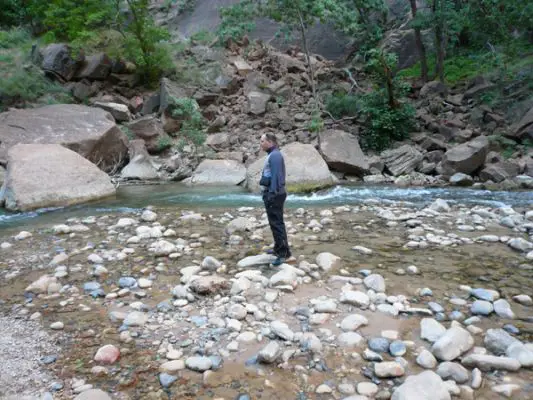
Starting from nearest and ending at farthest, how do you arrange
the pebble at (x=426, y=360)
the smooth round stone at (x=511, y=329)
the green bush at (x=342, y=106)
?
1. the pebble at (x=426, y=360)
2. the smooth round stone at (x=511, y=329)
3. the green bush at (x=342, y=106)

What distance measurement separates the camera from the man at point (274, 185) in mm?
4844

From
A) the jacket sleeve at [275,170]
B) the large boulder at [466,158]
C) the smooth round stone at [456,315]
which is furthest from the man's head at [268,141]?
the large boulder at [466,158]

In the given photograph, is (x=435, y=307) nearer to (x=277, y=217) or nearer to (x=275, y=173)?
(x=277, y=217)

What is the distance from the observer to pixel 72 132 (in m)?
11.1

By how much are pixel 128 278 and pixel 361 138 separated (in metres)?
10.7

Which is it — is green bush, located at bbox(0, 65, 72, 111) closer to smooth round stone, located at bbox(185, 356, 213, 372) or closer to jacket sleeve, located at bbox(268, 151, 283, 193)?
jacket sleeve, located at bbox(268, 151, 283, 193)

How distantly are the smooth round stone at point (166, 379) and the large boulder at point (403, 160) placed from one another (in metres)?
9.89

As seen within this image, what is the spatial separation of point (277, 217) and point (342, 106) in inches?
420

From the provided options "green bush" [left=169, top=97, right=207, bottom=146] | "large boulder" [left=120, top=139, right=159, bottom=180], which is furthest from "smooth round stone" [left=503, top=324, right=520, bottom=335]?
"green bush" [left=169, top=97, right=207, bottom=146]

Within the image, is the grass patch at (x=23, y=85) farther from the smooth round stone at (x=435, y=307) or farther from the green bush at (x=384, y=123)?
the smooth round stone at (x=435, y=307)

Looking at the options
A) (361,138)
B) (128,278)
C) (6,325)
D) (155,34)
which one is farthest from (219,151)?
(6,325)

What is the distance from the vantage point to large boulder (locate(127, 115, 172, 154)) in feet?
44.6

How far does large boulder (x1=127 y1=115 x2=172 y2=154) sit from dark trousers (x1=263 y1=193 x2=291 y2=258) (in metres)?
9.28

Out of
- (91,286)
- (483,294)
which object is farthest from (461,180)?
(91,286)
